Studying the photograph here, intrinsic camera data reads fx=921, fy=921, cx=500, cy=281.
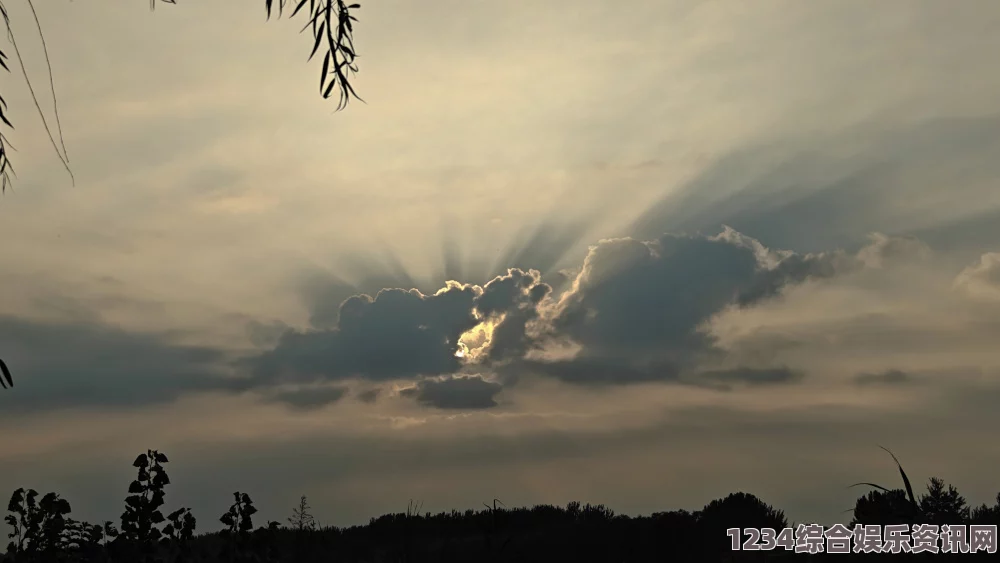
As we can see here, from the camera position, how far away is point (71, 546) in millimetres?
13047

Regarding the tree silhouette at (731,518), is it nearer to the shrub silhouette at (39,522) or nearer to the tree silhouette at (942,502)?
the tree silhouette at (942,502)

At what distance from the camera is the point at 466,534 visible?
730 inches

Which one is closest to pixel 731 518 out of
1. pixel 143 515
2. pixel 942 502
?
pixel 942 502

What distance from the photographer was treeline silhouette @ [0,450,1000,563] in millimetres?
12547

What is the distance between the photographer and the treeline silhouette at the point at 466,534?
12547 millimetres

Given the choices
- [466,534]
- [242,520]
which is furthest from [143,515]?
[466,534]

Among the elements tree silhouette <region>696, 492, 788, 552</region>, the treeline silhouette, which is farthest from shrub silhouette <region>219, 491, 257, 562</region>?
tree silhouette <region>696, 492, 788, 552</region>

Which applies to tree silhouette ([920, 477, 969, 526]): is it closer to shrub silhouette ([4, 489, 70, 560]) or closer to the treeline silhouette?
the treeline silhouette

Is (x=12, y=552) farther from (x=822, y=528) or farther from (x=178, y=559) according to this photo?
(x=822, y=528)

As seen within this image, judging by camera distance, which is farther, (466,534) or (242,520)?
(466,534)

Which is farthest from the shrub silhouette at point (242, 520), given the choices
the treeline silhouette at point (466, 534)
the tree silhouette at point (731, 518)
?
the tree silhouette at point (731, 518)

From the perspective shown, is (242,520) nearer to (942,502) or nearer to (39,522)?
(39,522)

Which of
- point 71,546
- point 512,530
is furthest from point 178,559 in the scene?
point 512,530

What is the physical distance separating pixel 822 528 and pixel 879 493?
101 centimetres
